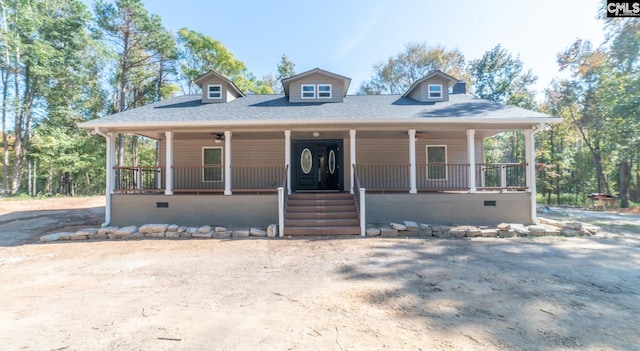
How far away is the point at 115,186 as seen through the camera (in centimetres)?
899

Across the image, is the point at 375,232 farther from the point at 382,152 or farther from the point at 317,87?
the point at 317,87

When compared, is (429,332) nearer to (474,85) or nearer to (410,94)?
(410,94)

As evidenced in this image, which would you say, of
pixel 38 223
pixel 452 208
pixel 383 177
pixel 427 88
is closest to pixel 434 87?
pixel 427 88

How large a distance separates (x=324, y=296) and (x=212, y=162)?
29.6ft

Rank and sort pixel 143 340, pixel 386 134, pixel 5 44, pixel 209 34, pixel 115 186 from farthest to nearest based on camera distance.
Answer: pixel 209 34 → pixel 5 44 → pixel 386 134 → pixel 115 186 → pixel 143 340

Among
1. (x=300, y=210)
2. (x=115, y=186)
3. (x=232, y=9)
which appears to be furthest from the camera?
(x=232, y=9)

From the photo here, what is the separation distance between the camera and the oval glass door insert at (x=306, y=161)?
1084 cm

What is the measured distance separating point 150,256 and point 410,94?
35.6ft

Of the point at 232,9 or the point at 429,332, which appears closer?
the point at 429,332

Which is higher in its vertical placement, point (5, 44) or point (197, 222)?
point (5, 44)

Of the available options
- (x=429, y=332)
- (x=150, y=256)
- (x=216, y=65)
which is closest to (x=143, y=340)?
(x=429, y=332)

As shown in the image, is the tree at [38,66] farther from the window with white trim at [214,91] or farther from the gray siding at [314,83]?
the gray siding at [314,83]

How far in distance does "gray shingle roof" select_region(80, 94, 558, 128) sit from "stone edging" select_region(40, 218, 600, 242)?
3.20 m

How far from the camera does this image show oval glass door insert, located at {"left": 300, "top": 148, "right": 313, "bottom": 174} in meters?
10.8
